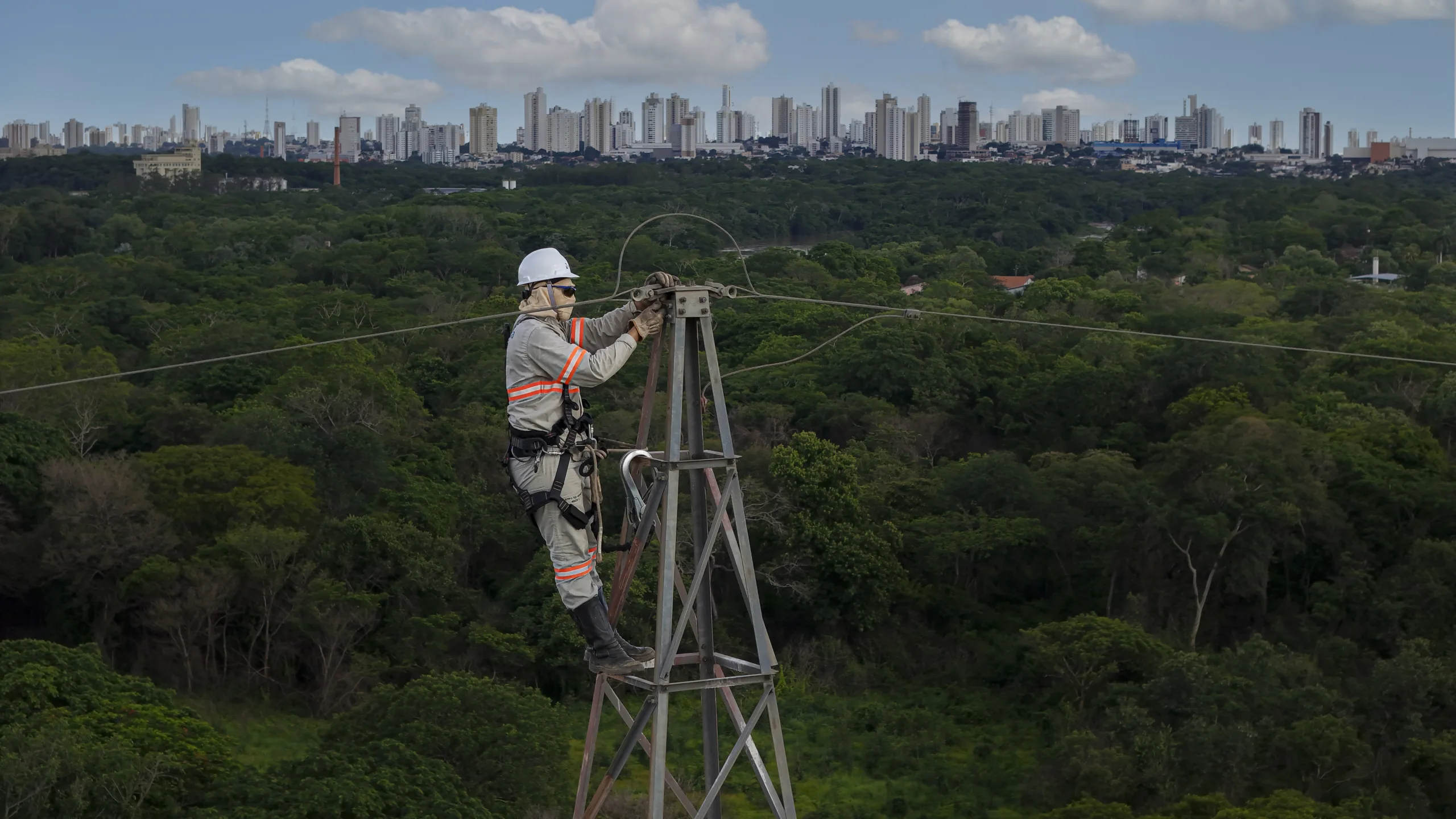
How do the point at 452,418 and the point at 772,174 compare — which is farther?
the point at 772,174

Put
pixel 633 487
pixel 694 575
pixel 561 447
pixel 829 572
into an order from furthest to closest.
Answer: pixel 829 572
pixel 633 487
pixel 561 447
pixel 694 575

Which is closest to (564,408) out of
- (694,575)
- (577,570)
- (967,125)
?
(577,570)

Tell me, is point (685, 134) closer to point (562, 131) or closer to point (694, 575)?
point (562, 131)

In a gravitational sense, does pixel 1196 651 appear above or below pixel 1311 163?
below

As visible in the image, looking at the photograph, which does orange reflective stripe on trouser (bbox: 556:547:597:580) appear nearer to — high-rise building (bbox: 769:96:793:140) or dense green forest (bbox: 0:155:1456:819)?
dense green forest (bbox: 0:155:1456:819)

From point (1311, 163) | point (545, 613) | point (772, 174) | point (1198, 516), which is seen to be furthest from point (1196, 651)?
point (1311, 163)

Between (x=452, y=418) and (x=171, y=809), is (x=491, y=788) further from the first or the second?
(x=452, y=418)

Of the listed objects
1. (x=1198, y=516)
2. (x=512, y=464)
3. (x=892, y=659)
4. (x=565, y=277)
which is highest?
(x=565, y=277)
